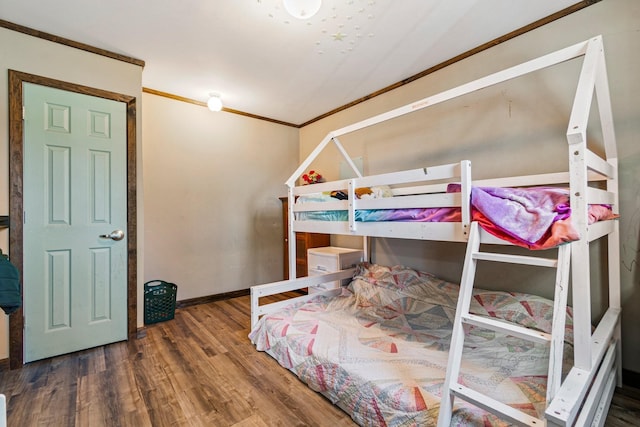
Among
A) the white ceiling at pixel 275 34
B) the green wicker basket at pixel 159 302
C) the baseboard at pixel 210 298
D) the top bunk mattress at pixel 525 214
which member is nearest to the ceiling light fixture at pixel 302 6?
the white ceiling at pixel 275 34

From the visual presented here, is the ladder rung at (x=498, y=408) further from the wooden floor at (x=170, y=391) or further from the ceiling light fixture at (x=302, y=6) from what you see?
the ceiling light fixture at (x=302, y=6)

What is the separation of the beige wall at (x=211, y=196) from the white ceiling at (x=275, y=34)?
21.5 inches

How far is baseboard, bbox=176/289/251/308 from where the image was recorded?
319 cm

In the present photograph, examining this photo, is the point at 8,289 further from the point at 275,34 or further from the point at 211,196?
the point at 211,196

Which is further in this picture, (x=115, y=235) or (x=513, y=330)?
(x=115, y=235)

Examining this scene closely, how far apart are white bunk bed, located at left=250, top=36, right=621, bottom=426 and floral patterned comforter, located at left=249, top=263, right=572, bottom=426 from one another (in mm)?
56

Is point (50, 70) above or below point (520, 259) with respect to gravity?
above

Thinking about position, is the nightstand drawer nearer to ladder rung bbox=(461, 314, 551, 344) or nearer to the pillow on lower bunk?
the pillow on lower bunk

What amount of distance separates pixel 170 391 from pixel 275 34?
249 cm

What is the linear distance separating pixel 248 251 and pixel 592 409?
329 centimetres

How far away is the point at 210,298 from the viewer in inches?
132

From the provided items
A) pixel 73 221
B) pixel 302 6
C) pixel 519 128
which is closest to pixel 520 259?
pixel 519 128

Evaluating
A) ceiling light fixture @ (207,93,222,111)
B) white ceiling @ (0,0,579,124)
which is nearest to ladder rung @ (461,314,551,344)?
white ceiling @ (0,0,579,124)

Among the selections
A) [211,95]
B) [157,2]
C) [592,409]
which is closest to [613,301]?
[592,409]
